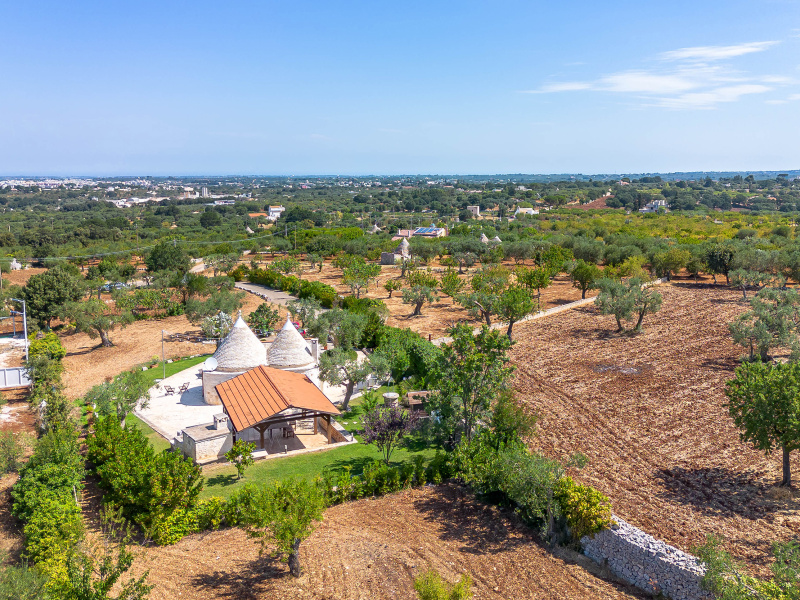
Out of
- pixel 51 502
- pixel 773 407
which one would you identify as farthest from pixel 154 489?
pixel 773 407

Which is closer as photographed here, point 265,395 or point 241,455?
point 241,455

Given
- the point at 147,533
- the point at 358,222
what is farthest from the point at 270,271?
the point at 358,222

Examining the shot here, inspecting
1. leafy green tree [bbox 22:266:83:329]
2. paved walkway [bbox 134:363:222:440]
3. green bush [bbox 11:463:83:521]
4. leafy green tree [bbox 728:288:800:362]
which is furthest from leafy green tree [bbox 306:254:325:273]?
green bush [bbox 11:463:83:521]

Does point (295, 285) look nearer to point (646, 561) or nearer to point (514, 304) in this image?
point (514, 304)

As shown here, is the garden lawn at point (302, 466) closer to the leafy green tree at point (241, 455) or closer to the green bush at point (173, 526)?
the leafy green tree at point (241, 455)

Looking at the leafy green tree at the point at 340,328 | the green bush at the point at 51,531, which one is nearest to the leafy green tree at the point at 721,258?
the leafy green tree at the point at 340,328

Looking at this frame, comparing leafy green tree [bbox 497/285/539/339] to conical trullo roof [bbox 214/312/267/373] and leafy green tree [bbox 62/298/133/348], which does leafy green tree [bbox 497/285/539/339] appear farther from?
leafy green tree [bbox 62/298/133/348]
